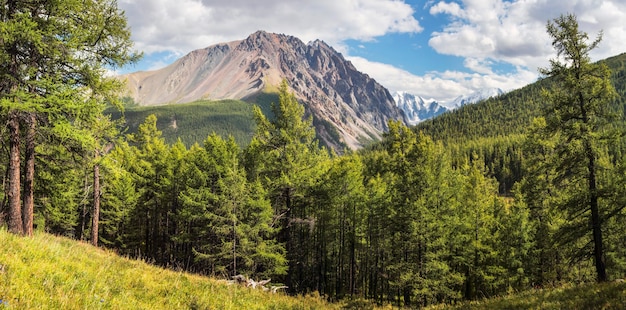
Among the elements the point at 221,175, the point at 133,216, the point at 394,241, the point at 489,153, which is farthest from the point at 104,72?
the point at 489,153

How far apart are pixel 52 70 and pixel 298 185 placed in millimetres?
15964

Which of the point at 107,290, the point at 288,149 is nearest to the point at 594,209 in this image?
the point at 288,149

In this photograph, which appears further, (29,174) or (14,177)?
(29,174)

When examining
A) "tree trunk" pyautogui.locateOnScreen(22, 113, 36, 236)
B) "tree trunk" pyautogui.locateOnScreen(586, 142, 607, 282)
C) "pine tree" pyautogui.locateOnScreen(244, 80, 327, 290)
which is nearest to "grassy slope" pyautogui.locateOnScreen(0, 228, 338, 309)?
"tree trunk" pyautogui.locateOnScreen(22, 113, 36, 236)

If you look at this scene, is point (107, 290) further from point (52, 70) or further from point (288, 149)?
point (288, 149)

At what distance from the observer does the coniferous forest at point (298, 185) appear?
38.9 ft

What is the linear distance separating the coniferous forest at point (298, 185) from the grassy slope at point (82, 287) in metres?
4.79

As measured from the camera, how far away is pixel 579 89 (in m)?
17.1

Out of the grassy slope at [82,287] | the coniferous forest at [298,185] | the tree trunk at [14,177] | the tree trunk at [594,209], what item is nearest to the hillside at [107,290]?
the grassy slope at [82,287]

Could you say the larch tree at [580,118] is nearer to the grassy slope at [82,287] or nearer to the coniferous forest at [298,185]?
the coniferous forest at [298,185]

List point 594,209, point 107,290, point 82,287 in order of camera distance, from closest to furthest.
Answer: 1. point 82,287
2. point 107,290
3. point 594,209

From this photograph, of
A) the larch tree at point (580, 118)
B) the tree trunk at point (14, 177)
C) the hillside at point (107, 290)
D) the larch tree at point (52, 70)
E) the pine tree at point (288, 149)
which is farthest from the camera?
the pine tree at point (288, 149)

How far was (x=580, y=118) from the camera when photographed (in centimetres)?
1744

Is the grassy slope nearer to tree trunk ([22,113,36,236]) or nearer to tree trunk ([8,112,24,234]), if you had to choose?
tree trunk ([8,112,24,234])
